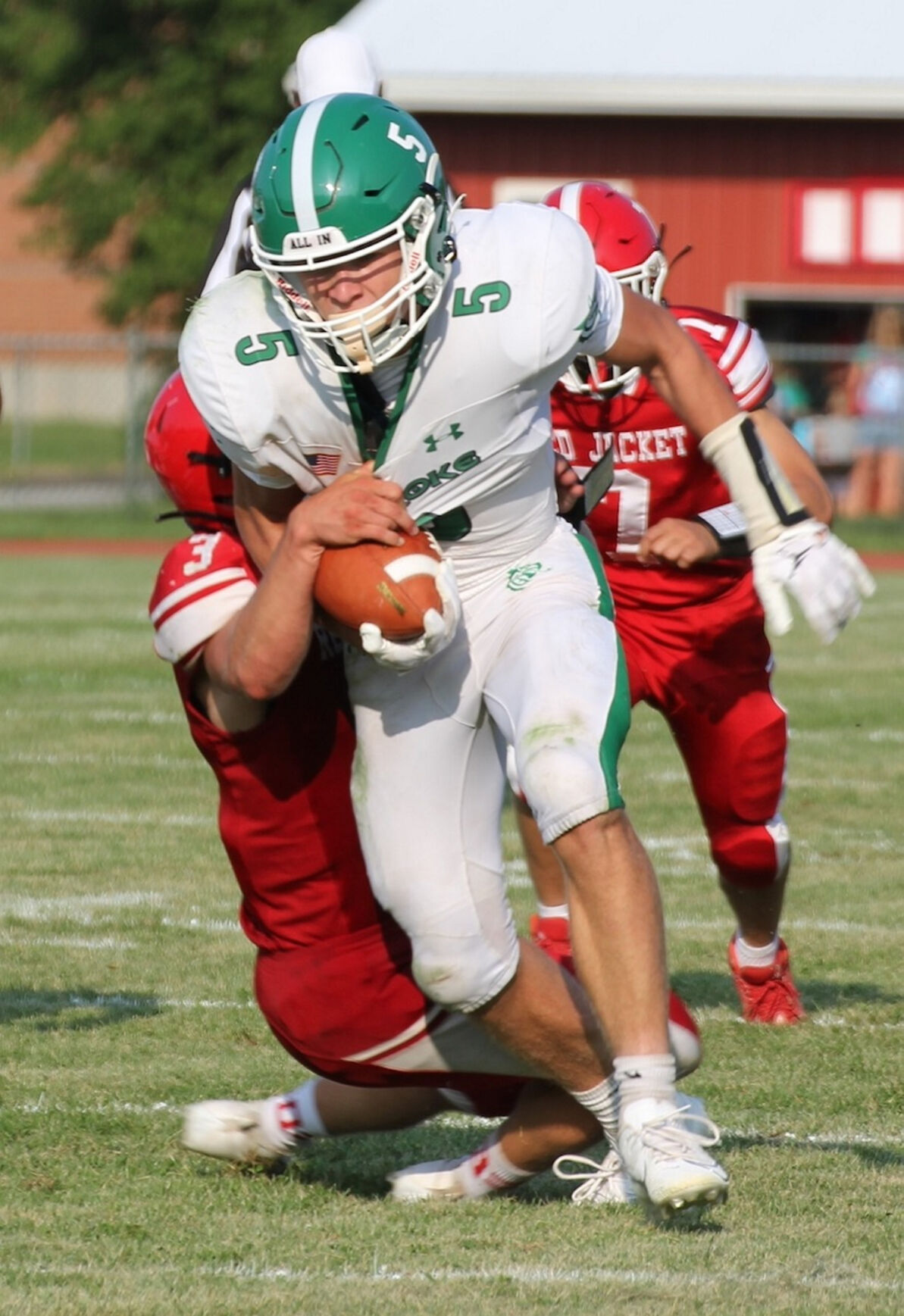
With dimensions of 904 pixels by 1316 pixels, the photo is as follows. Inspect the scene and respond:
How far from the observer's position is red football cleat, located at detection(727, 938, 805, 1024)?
16.5ft

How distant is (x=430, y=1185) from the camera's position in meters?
3.74

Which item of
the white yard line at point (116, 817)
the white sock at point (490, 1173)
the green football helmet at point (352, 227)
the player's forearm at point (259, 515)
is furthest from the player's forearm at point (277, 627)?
the white yard line at point (116, 817)

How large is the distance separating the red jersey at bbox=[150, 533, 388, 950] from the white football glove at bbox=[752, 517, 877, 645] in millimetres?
760

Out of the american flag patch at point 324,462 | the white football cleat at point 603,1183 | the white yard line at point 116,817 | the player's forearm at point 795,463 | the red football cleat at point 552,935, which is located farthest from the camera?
the white yard line at point 116,817

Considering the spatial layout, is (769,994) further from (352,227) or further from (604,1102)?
(352,227)

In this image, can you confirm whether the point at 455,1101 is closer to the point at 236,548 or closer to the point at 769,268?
the point at 236,548

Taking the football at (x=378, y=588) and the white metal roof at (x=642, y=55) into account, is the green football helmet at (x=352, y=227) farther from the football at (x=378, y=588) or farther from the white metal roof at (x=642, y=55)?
the white metal roof at (x=642, y=55)

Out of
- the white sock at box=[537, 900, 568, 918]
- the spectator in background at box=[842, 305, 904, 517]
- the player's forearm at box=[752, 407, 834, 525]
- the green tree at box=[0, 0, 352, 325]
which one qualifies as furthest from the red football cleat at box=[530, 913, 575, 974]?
the green tree at box=[0, 0, 352, 325]

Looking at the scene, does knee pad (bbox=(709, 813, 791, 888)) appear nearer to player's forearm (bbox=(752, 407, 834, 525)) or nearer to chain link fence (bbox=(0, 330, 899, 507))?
player's forearm (bbox=(752, 407, 834, 525))

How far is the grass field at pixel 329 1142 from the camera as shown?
3.20m

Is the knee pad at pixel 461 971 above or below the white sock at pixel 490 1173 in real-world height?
above

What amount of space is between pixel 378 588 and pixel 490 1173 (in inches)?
39.1

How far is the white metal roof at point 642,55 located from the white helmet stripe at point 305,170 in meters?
16.2

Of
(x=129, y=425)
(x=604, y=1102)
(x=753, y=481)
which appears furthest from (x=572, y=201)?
(x=129, y=425)
